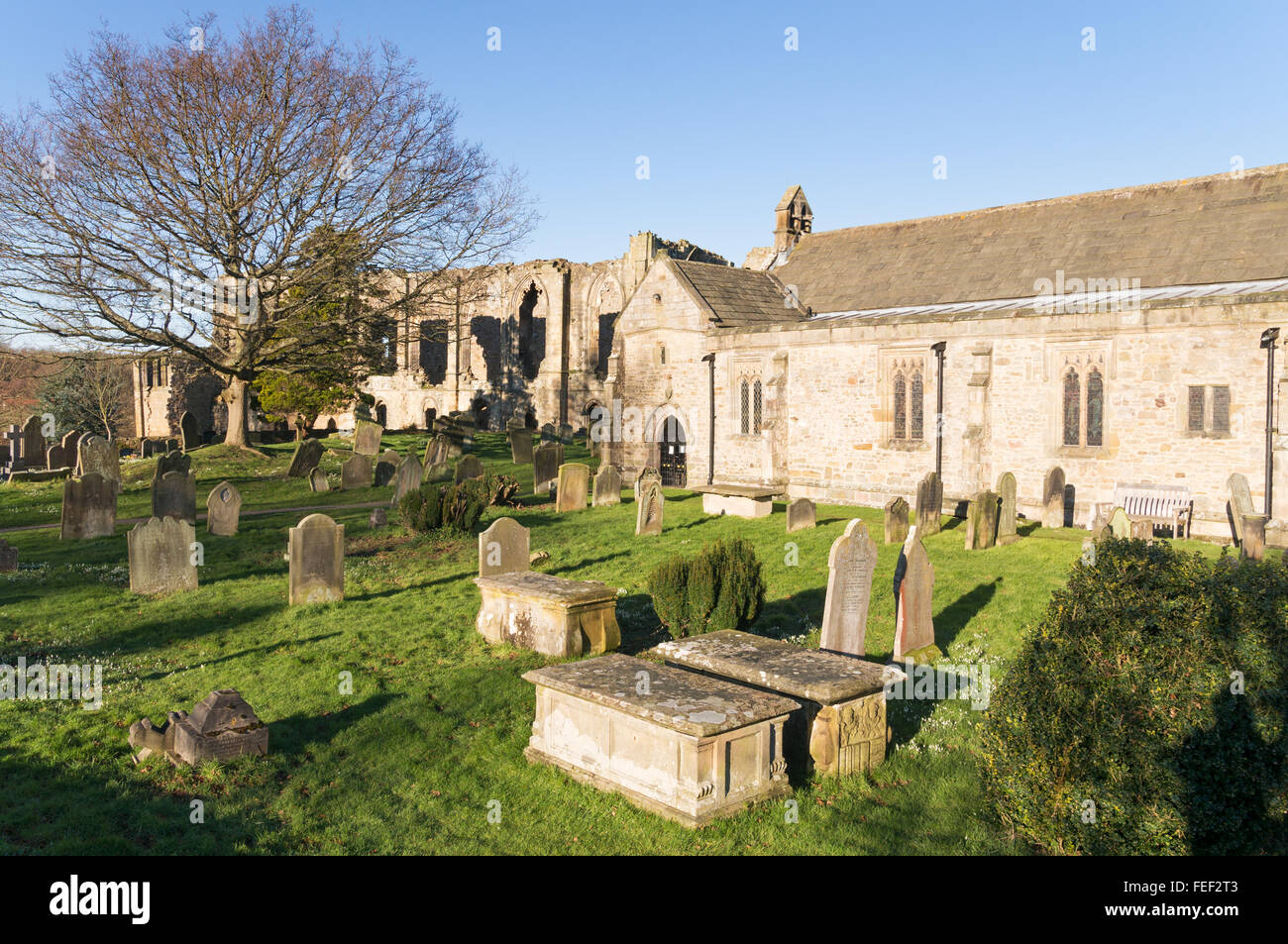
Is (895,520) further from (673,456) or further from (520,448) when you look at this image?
Answer: (520,448)

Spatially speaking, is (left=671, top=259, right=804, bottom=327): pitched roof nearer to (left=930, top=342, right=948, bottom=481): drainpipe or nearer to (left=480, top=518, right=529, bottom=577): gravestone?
(left=930, top=342, right=948, bottom=481): drainpipe

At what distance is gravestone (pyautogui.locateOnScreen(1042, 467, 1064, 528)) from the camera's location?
17000 millimetres

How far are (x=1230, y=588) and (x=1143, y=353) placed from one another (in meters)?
13.6

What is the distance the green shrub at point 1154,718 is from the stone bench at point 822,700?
1.38m

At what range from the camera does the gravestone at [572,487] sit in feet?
61.2

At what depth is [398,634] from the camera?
10.0 m

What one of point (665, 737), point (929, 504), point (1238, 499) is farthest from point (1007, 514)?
point (665, 737)

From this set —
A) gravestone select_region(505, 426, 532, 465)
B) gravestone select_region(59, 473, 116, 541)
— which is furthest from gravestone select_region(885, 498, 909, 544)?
gravestone select_region(505, 426, 532, 465)

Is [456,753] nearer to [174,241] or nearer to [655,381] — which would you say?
[655,381]

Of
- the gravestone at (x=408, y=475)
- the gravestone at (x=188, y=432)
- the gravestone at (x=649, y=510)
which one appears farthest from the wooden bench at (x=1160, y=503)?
the gravestone at (x=188, y=432)

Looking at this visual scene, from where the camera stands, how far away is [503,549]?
11.6m

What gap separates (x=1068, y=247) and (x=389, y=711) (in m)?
19.8
